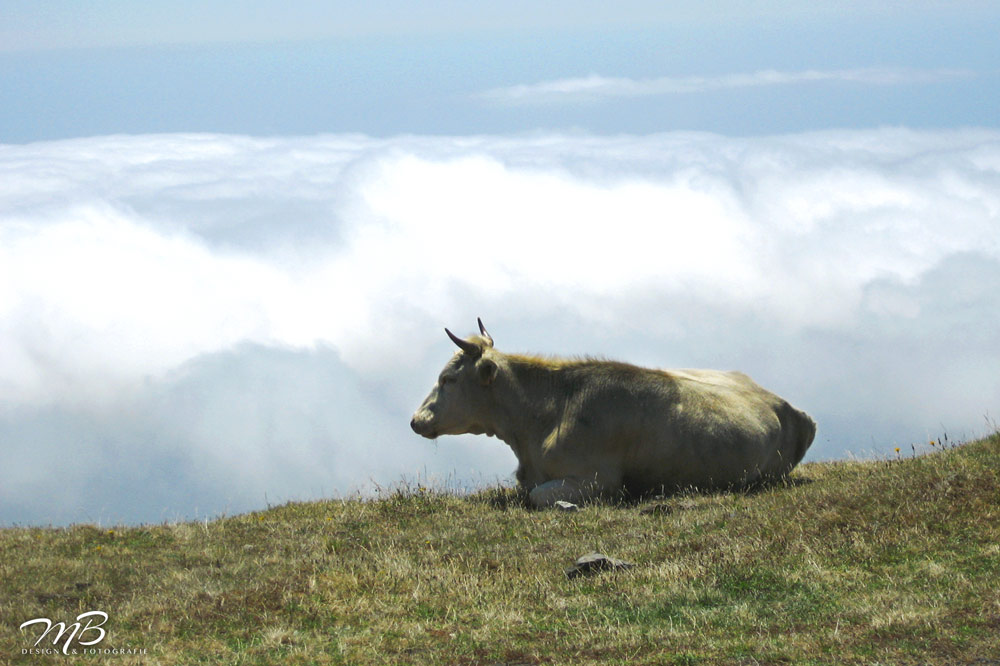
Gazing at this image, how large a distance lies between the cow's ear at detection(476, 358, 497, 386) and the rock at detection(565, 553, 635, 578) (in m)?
6.55

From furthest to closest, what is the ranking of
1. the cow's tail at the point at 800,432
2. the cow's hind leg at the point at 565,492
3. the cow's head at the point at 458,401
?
the cow's head at the point at 458,401
the cow's tail at the point at 800,432
the cow's hind leg at the point at 565,492

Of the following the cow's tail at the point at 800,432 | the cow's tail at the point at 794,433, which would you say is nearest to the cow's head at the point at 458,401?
the cow's tail at the point at 794,433

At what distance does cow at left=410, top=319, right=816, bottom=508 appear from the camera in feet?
60.6

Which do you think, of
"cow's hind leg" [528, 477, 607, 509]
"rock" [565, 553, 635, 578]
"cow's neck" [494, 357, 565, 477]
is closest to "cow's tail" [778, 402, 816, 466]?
"cow's hind leg" [528, 477, 607, 509]

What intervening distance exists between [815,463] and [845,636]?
1033 centimetres

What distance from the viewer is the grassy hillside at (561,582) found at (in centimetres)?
1118

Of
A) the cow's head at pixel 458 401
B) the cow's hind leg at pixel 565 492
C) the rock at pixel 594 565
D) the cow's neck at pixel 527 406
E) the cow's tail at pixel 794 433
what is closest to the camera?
the rock at pixel 594 565

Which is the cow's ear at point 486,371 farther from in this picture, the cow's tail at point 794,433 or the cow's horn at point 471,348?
the cow's tail at point 794,433

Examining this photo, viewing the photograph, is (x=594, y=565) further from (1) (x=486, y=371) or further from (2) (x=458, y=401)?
(2) (x=458, y=401)

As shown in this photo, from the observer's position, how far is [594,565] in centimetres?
1367

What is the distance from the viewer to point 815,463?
69.1ft

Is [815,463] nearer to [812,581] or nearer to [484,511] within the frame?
[484,511]

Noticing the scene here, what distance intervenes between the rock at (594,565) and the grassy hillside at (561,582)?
18 centimetres

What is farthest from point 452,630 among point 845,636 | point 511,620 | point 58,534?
point 58,534
